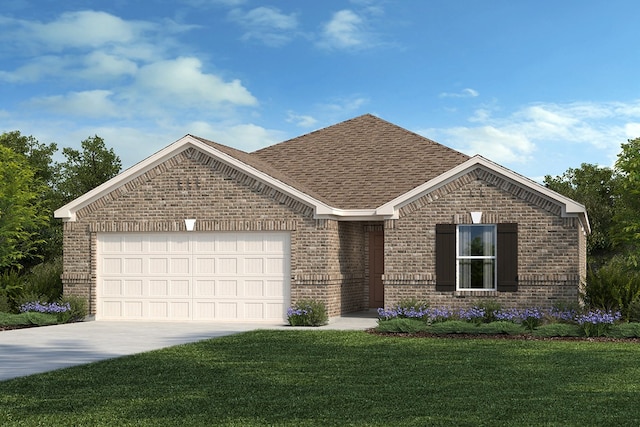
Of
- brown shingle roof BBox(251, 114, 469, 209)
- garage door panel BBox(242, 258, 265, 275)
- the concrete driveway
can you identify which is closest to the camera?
the concrete driveway

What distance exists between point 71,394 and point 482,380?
5551 mm

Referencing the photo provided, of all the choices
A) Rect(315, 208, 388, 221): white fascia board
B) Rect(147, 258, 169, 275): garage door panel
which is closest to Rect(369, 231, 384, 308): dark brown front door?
Rect(315, 208, 388, 221): white fascia board

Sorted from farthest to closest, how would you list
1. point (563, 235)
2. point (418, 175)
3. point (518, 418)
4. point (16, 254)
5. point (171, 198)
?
point (16, 254)
point (418, 175)
point (171, 198)
point (563, 235)
point (518, 418)

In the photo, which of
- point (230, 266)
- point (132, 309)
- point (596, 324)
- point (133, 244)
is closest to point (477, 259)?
point (596, 324)

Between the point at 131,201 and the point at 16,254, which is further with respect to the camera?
the point at 16,254

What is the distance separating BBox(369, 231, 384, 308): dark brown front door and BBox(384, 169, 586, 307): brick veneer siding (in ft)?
11.3

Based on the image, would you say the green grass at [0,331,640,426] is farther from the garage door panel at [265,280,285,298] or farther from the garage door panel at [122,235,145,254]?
the garage door panel at [122,235,145,254]

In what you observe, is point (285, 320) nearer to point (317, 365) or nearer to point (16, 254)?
point (317, 365)

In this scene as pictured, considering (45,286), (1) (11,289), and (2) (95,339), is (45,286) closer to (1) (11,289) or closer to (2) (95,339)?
(1) (11,289)

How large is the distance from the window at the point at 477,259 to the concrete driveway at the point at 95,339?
8.87ft

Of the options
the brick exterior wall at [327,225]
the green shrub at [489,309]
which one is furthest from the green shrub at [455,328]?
the brick exterior wall at [327,225]

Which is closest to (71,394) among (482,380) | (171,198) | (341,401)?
(341,401)

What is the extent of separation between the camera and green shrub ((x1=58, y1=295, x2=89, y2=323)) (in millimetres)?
23359

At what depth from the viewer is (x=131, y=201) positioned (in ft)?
78.9
